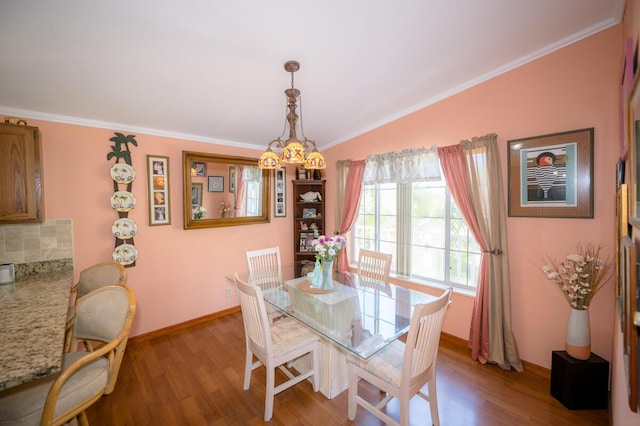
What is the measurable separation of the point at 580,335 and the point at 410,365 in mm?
1467

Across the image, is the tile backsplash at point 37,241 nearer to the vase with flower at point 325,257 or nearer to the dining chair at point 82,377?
the dining chair at point 82,377

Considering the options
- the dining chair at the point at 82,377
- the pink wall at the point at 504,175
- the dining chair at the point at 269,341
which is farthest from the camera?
the pink wall at the point at 504,175

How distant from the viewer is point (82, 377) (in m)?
1.33

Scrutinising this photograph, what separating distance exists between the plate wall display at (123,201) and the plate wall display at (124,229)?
0.13 metres

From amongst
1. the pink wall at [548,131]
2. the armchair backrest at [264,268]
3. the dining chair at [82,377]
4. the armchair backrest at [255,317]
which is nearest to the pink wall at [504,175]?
the pink wall at [548,131]

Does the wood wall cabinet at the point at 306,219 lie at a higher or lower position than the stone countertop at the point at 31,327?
higher

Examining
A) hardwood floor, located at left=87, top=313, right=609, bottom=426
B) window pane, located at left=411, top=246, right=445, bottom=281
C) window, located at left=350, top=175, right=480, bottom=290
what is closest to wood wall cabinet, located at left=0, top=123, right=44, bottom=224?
hardwood floor, located at left=87, top=313, right=609, bottom=426

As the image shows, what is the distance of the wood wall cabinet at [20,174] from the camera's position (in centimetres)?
200

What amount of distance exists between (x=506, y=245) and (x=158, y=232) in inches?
146

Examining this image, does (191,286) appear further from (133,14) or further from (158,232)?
(133,14)

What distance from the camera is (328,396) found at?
2039mm

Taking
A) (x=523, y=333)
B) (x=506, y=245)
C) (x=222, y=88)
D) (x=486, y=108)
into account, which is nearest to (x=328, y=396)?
(x=523, y=333)

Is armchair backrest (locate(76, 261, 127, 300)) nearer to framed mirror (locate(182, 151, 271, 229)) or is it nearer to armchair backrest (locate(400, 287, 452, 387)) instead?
framed mirror (locate(182, 151, 271, 229))

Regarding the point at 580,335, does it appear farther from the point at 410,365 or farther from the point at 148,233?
the point at 148,233
